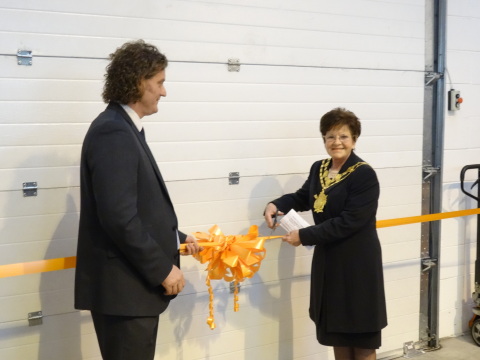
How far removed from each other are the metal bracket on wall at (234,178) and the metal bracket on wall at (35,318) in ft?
4.22

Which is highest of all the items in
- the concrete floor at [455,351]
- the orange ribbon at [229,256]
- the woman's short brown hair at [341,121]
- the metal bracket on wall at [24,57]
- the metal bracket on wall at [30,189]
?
the metal bracket on wall at [24,57]

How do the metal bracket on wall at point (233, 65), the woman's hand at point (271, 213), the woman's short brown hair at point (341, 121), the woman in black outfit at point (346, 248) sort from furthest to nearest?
the metal bracket on wall at point (233, 65) < the woman's hand at point (271, 213) < the woman's short brown hair at point (341, 121) < the woman in black outfit at point (346, 248)

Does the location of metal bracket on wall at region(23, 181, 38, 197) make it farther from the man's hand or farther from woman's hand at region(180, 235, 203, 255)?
the man's hand

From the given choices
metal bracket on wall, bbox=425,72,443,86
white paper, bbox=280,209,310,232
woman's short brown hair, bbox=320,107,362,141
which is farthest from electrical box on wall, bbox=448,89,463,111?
white paper, bbox=280,209,310,232

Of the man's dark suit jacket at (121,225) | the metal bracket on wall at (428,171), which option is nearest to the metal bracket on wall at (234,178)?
the man's dark suit jacket at (121,225)

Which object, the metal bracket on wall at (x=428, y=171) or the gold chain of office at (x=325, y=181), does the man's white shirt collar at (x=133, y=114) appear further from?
the metal bracket on wall at (x=428, y=171)

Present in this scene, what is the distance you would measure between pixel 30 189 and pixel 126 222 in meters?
1.08

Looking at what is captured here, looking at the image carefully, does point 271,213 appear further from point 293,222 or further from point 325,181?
point 325,181

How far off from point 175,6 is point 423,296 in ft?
8.95

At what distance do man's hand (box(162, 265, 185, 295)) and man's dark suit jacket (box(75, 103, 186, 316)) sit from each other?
31mm

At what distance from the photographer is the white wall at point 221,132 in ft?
9.60

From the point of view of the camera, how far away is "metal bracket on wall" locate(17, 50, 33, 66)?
2844 mm

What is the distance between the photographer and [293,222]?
2.99 meters

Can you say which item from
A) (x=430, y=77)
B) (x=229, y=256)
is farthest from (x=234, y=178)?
(x=430, y=77)
